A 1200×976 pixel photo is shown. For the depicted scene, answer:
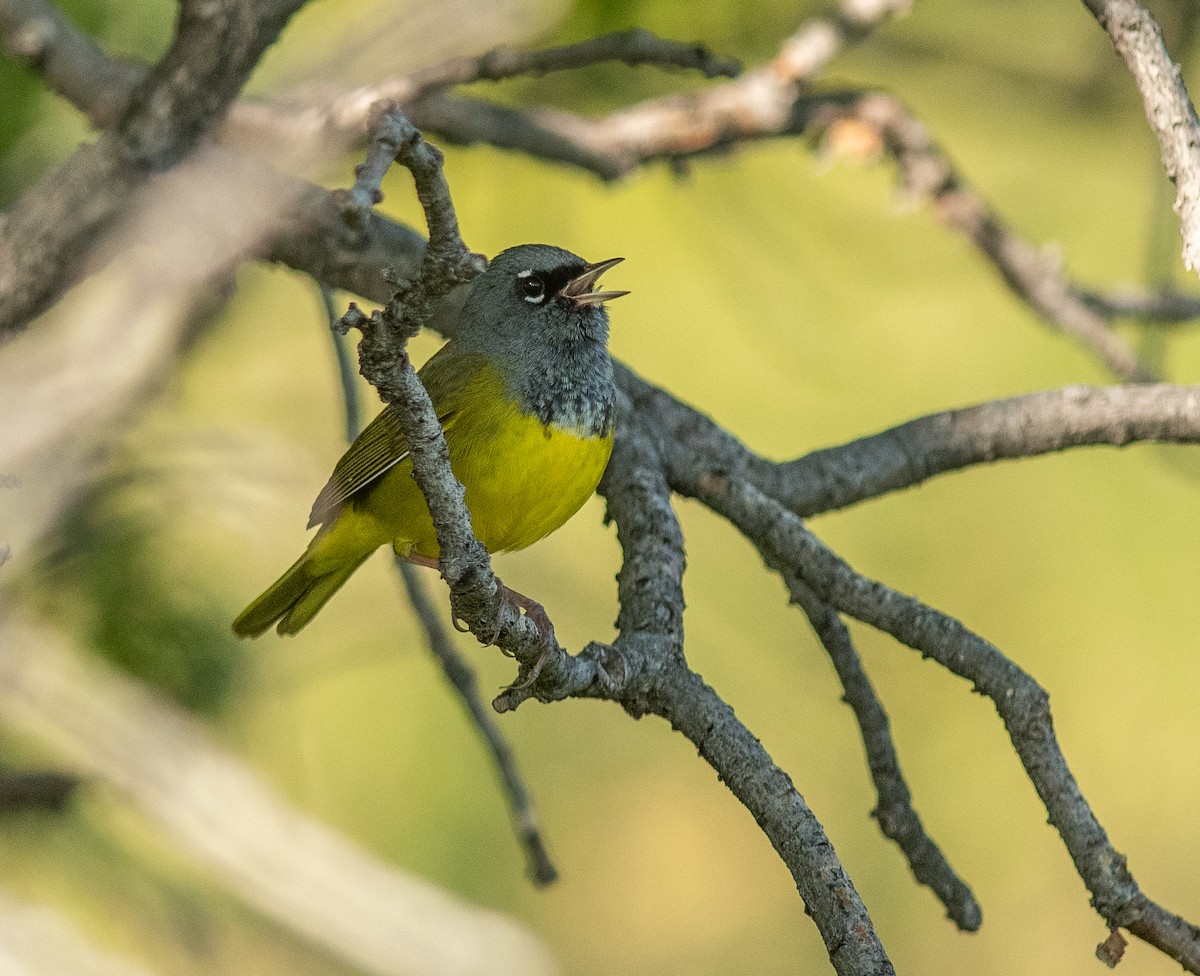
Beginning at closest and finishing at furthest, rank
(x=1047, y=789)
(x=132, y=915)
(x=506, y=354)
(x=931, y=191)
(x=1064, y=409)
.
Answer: (x=1047, y=789) → (x=1064, y=409) → (x=132, y=915) → (x=506, y=354) → (x=931, y=191)

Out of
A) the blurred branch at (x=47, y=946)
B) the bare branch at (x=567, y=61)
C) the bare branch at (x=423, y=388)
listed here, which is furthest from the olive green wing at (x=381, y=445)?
the blurred branch at (x=47, y=946)

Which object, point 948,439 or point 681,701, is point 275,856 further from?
point 948,439

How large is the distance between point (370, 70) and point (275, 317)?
1802 mm

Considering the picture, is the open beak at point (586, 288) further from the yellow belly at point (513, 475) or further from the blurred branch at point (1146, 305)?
the blurred branch at point (1146, 305)

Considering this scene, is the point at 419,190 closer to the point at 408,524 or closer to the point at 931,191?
the point at 408,524

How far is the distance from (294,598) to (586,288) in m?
1.15

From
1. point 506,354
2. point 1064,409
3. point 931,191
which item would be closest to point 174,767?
point 506,354

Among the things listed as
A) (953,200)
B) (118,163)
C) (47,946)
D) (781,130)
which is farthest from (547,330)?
(47,946)

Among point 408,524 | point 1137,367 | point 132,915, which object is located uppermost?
point 1137,367

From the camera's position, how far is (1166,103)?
227 cm

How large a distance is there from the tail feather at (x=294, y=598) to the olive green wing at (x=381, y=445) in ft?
0.76

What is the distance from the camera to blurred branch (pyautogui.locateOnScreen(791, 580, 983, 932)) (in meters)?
2.56

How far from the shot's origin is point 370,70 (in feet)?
11.9

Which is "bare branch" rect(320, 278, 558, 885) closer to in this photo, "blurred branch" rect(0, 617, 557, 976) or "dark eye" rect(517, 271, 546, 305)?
"dark eye" rect(517, 271, 546, 305)
